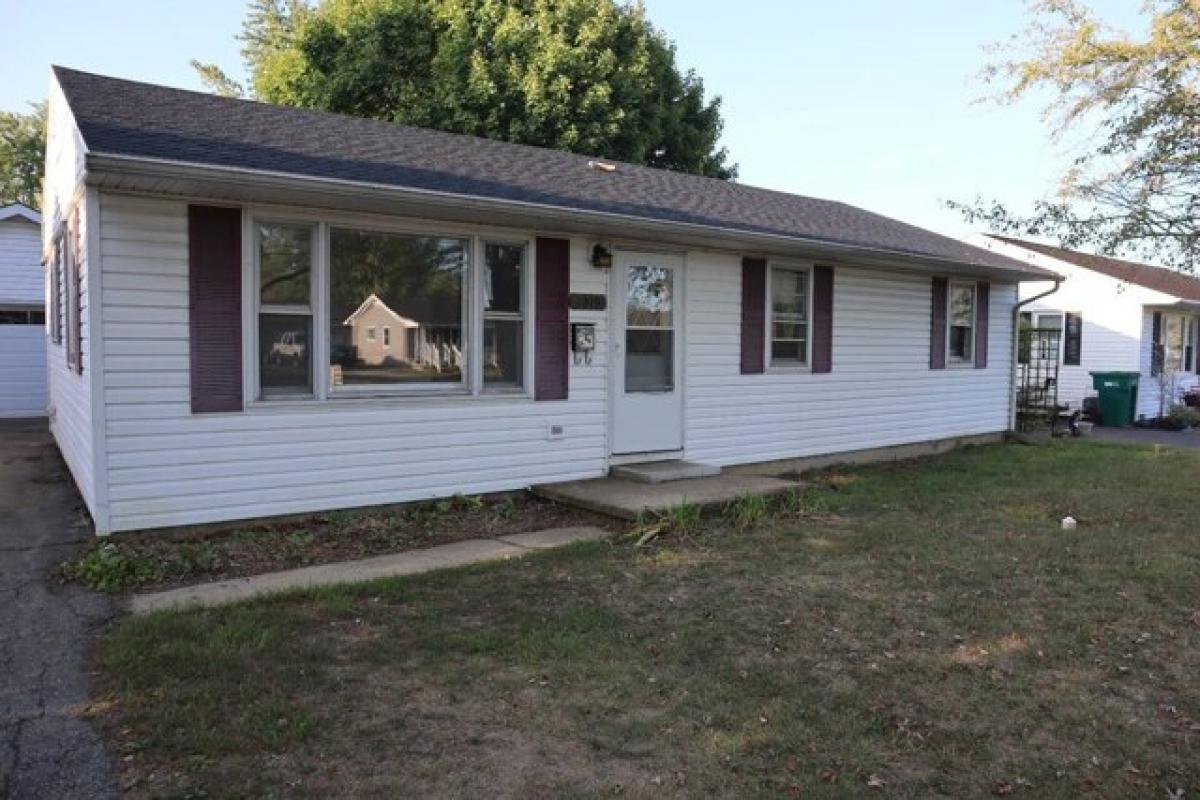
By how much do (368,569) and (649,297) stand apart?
431 centimetres

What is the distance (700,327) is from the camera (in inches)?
366

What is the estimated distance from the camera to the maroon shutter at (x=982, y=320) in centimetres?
1327

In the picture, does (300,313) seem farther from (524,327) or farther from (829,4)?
(829,4)

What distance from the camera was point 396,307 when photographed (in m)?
7.26

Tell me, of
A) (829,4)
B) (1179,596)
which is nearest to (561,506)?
(1179,596)

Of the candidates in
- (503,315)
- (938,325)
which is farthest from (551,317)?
(938,325)

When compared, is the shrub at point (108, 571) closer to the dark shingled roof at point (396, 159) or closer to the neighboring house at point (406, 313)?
the neighboring house at point (406, 313)

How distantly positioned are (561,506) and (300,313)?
278cm

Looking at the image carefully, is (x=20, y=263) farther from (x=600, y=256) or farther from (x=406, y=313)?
(x=600, y=256)

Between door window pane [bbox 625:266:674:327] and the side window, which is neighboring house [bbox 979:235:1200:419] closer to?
door window pane [bbox 625:266:674:327]

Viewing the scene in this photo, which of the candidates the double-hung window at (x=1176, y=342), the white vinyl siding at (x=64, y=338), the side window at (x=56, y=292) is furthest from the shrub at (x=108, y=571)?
the double-hung window at (x=1176, y=342)

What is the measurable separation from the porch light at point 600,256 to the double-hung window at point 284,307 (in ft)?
8.78

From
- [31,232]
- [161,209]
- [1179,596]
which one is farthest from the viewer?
[31,232]

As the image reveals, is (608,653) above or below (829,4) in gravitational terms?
below
